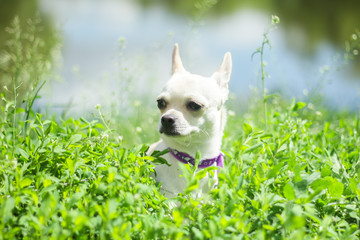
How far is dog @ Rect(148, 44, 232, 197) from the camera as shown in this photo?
2.37m

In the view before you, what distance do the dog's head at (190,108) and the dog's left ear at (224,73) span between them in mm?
139

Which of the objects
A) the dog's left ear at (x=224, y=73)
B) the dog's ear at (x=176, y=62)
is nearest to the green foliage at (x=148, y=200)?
the dog's left ear at (x=224, y=73)

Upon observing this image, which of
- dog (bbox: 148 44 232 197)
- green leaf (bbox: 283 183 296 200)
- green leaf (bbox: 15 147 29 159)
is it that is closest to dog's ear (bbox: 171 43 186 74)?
dog (bbox: 148 44 232 197)

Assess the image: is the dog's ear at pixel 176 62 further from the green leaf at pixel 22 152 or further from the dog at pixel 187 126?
the green leaf at pixel 22 152

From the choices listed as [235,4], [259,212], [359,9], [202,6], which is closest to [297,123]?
[259,212]

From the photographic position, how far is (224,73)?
286 cm

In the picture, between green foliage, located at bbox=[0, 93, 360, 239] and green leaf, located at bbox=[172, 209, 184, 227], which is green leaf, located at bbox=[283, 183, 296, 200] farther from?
green leaf, located at bbox=[172, 209, 184, 227]

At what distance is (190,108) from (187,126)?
0.16 m

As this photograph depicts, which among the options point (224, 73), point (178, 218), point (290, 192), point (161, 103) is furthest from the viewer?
point (224, 73)

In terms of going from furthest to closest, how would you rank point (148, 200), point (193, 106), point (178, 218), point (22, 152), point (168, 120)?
point (193, 106) < point (168, 120) < point (22, 152) < point (148, 200) < point (178, 218)

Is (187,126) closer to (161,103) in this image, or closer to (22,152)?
(161,103)

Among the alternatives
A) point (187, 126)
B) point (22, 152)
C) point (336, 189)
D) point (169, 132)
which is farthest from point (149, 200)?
point (336, 189)

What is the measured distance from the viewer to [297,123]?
99.6 inches

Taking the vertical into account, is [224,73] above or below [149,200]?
above
